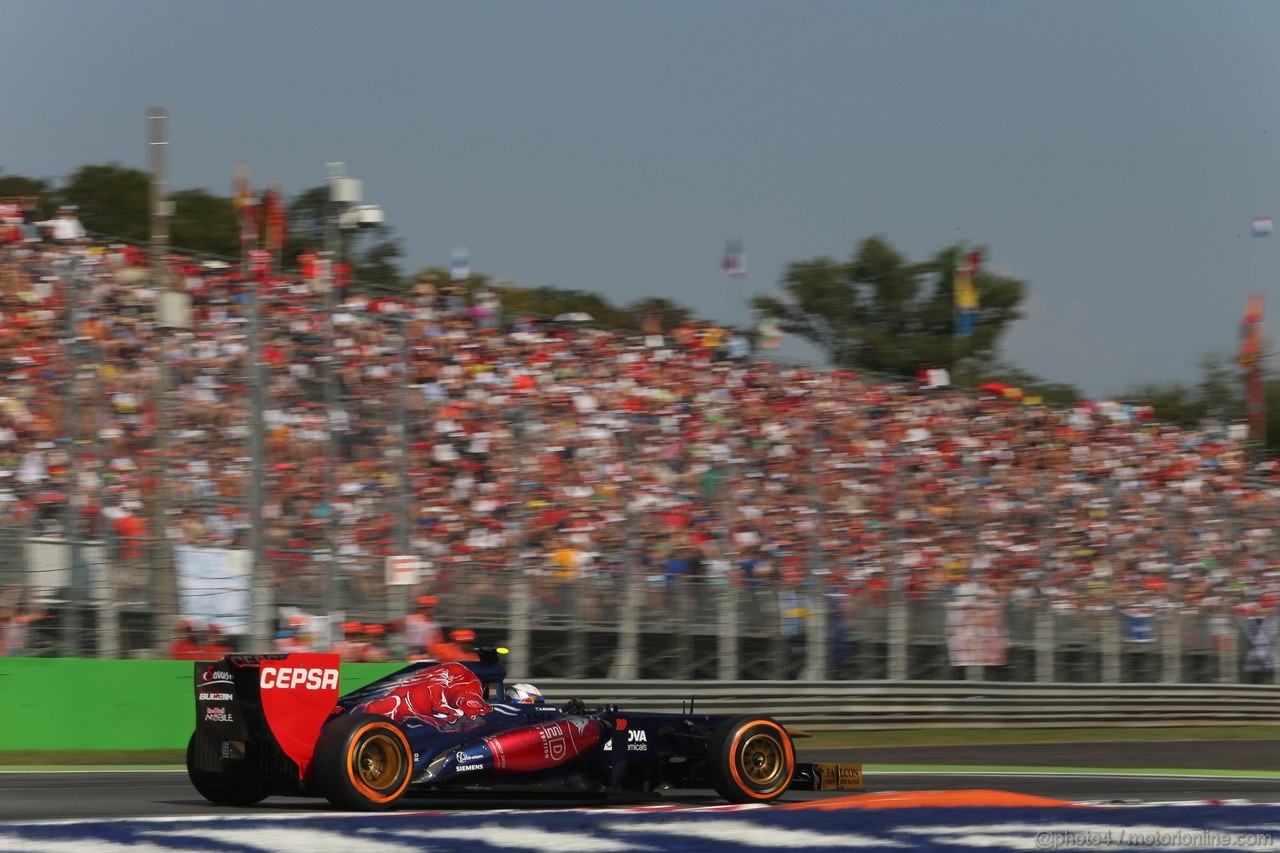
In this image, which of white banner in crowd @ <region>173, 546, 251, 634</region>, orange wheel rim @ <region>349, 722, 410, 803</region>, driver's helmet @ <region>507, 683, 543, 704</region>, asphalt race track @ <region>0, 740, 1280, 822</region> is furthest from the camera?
white banner in crowd @ <region>173, 546, 251, 634</region>

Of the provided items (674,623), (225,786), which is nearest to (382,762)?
(225,786)

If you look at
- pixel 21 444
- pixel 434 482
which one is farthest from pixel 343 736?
pixel 434 482

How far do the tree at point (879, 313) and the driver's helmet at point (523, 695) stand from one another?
47.7 metres

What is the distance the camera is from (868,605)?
19250mm

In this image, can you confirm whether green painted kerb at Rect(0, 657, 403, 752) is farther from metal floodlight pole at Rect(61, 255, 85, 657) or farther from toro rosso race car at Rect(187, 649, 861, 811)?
toro rosso race car at Rect(187, 649, 861, 811)

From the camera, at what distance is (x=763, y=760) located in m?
9.66

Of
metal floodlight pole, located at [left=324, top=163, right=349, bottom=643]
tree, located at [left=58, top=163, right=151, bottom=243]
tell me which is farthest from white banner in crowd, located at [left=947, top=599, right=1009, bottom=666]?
tree, located at [left=58, top=163, right=151, bottom=243]

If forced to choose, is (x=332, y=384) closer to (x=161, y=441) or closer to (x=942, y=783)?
(x=161, y=441)

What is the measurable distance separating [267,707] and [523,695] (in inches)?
62.4

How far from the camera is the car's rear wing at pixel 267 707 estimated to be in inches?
344

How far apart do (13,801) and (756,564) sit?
36.6 ft

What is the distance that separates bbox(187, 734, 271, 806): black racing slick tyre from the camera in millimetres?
8961

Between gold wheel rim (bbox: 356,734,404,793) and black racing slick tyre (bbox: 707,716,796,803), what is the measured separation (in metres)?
1.89

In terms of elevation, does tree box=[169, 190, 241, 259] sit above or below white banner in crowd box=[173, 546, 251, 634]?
above
